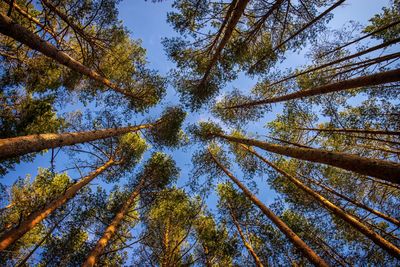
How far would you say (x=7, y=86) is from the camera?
1091cm

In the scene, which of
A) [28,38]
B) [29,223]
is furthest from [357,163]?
[29,223]

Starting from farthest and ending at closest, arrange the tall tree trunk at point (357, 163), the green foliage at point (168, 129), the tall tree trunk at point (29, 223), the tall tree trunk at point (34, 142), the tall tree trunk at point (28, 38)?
the green foliage at point (168, 129) → the tall tree trunk at point (29, 223) → the tall tree trunk at point (28, 38) → the tall tree trunk at point (34, 142) → the tall tree trunk at point (357, 163)

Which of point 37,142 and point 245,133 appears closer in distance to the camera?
point 37,142

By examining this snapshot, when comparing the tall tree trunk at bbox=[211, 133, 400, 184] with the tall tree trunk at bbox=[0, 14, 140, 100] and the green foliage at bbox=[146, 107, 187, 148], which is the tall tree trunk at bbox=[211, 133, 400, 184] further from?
the green foliage at bbox=[146, 107, 187, 148]

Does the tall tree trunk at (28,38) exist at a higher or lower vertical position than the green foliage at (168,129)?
lower

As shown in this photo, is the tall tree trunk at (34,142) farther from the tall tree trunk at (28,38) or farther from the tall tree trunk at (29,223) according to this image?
the tall tree trunk at (28,38)

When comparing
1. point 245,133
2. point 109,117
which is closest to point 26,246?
point 109,117

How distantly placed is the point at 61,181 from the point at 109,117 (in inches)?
168

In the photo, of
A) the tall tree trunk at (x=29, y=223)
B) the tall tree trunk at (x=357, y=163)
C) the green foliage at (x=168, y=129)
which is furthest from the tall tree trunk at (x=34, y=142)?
the green foliage at (x=168, y=129)

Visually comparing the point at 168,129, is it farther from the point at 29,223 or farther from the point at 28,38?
the point at 28,38

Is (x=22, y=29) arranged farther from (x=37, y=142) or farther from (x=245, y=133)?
(x=245, y=133)

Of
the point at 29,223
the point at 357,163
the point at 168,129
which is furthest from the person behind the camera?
the point at 168,129

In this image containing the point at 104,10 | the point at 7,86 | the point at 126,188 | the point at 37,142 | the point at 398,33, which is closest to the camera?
the point at 37,142

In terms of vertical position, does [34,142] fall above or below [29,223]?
above
